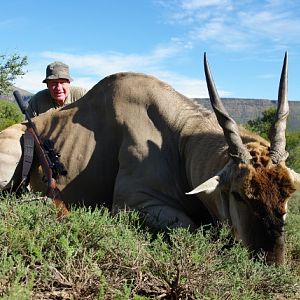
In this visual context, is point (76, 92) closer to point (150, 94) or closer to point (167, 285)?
point (150, 94)

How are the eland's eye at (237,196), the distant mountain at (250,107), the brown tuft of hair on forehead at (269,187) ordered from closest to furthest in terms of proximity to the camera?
the brown tuft of hair on forehead at (269,187), the eland's eye at (237,196), the distant mountain at (250,107)

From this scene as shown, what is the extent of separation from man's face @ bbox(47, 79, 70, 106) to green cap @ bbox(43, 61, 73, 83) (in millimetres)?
91

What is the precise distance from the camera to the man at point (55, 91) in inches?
286

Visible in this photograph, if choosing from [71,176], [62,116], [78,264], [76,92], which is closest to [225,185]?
[78,264]

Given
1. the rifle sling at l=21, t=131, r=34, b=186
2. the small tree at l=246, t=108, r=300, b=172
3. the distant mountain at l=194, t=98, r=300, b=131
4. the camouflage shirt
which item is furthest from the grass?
the distant mountain at l=194, t=98, r=300, b=131

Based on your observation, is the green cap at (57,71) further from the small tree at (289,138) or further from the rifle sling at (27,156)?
the small tree at (289,138)

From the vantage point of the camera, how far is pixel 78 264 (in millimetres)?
2818

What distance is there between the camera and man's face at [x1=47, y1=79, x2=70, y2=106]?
24.2 ft

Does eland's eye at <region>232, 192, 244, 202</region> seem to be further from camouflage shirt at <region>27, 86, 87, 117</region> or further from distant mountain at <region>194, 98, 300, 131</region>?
distant mountain at <region>194, 98, 300, 131</region>

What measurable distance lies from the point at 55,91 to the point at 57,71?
306 millimetres

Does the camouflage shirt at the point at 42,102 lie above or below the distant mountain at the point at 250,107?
below

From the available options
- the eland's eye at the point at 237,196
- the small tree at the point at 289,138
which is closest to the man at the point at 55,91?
the eland's eye at the point at 237,196

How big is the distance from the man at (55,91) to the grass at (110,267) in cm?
400

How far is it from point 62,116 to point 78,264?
10.5ft
